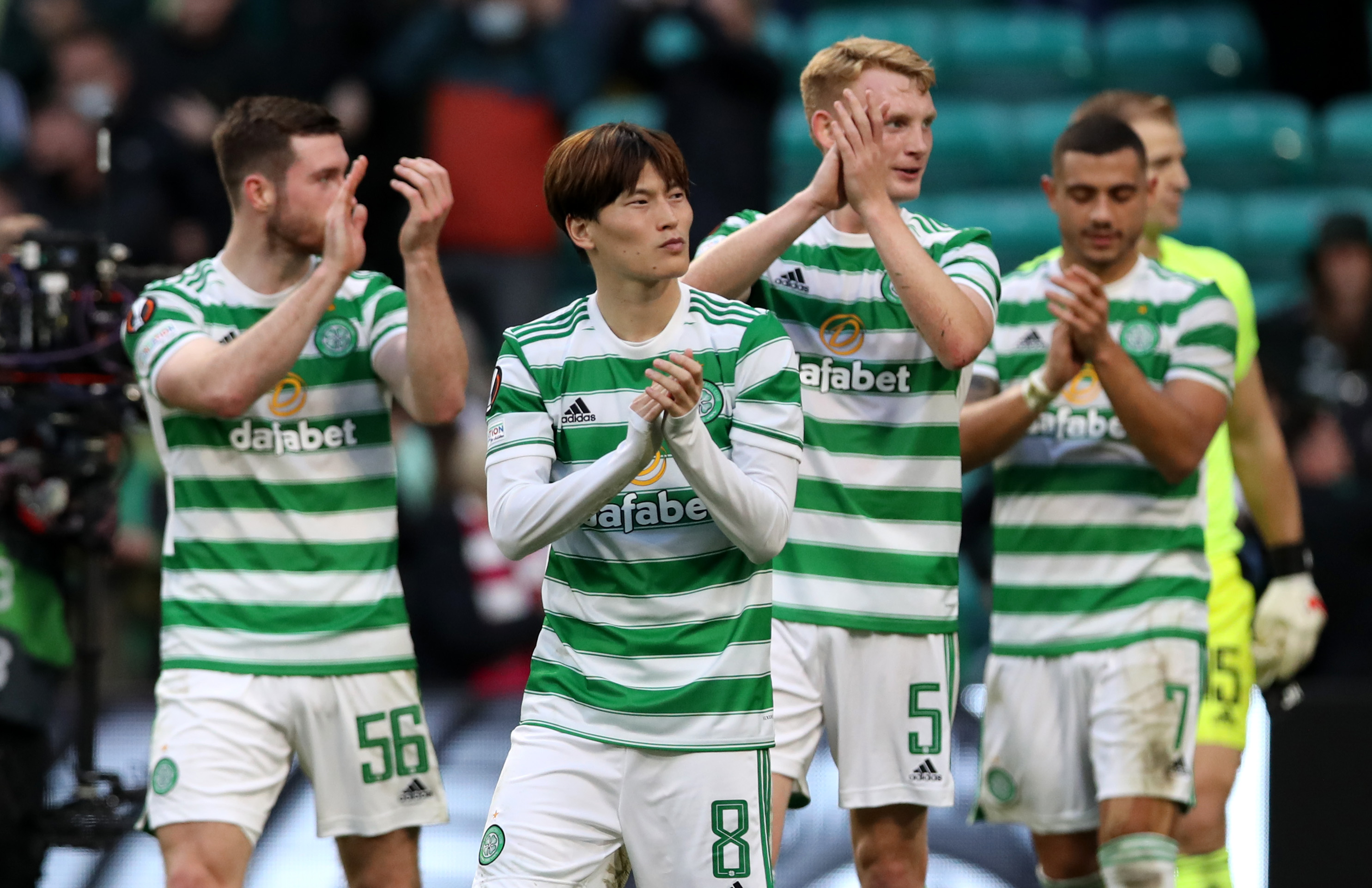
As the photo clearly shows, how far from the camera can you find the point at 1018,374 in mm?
5383

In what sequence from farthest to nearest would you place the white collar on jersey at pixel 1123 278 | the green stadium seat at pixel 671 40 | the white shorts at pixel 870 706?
1. the green stadium seat at pixel 671 40
2. the white collar on jersey at pixel 1123 278
3. the white shorts at pixel 870 706

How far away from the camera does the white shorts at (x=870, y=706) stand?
15.2 feet

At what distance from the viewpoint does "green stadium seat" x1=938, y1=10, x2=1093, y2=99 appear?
A: 11.3 metres

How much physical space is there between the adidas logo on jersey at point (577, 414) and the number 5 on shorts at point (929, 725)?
1264mm

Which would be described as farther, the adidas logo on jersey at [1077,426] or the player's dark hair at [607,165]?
the adidas logo on jersey at [1077,426]

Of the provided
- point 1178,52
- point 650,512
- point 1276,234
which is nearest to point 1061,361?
point 650,512

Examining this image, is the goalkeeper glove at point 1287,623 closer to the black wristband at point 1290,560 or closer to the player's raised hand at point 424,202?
the black wristband at point 1290,560

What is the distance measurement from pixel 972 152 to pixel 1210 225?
56.9 inches

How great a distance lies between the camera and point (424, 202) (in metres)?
4.54

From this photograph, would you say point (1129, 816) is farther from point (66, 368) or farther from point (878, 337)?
point (66, 368)

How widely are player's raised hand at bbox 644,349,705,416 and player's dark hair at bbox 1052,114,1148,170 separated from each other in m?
2.13

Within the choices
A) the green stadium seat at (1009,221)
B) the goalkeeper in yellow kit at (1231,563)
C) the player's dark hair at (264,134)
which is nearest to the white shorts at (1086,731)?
the goalkeeper in yellow kit at (1231,563)

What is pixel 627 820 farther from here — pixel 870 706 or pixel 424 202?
pixel 424 202

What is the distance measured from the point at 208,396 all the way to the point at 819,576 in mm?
1591
